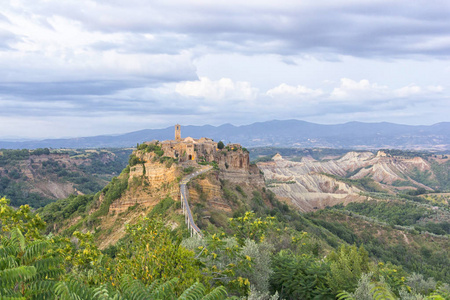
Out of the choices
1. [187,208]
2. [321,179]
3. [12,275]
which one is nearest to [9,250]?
[12,275]

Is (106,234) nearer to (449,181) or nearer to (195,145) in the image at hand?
(195,145)

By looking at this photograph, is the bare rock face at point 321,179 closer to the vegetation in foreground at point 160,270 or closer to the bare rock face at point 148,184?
the bare rock face at point 148,184

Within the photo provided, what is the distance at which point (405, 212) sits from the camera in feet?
278

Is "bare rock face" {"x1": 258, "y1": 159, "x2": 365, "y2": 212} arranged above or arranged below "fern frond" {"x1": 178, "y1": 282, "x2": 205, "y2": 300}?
below

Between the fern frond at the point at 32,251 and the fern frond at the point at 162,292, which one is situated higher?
the fern frond at the point at 32,251

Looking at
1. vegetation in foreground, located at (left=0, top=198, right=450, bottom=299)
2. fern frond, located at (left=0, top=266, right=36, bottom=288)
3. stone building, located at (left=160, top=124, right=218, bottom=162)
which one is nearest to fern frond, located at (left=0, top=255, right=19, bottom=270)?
vegetation in foreground, located at (left=0, top=198, right=450, bottom=299)

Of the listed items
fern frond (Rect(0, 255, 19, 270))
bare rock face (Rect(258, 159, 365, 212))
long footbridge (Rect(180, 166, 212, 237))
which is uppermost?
fern frond (Rect(0, 255, 19, 270))

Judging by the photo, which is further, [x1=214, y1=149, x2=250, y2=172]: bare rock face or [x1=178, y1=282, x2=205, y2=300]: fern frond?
[x1=214, y1=149, x2=250, y2=172]: bare rock face

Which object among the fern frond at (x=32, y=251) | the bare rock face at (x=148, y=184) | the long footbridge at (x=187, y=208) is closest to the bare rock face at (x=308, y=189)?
the bare rock face at (x=148, y=184)

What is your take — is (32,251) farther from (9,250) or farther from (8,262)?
(8,262)

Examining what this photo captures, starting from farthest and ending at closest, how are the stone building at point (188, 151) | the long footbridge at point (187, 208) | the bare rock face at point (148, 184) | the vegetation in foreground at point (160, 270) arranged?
the stone building at point (188, 151) → the bare rock face at point (148, 184) → the long footbridge at point (187, 208) → the vegetation in foreground at point (160, 270)

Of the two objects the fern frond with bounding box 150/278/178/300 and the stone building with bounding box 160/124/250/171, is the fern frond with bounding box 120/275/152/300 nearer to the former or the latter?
the fern frond with bounding box 150/278/178/300

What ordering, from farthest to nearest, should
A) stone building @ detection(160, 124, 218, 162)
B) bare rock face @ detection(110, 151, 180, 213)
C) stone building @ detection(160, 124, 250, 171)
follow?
stone building @ detection(160, 124, 250, 171), stone building @ detection(160, 124, 218, 162), bare rock face @ detection(110, 151, 180, 213)

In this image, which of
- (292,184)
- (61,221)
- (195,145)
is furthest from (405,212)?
(61,221)
